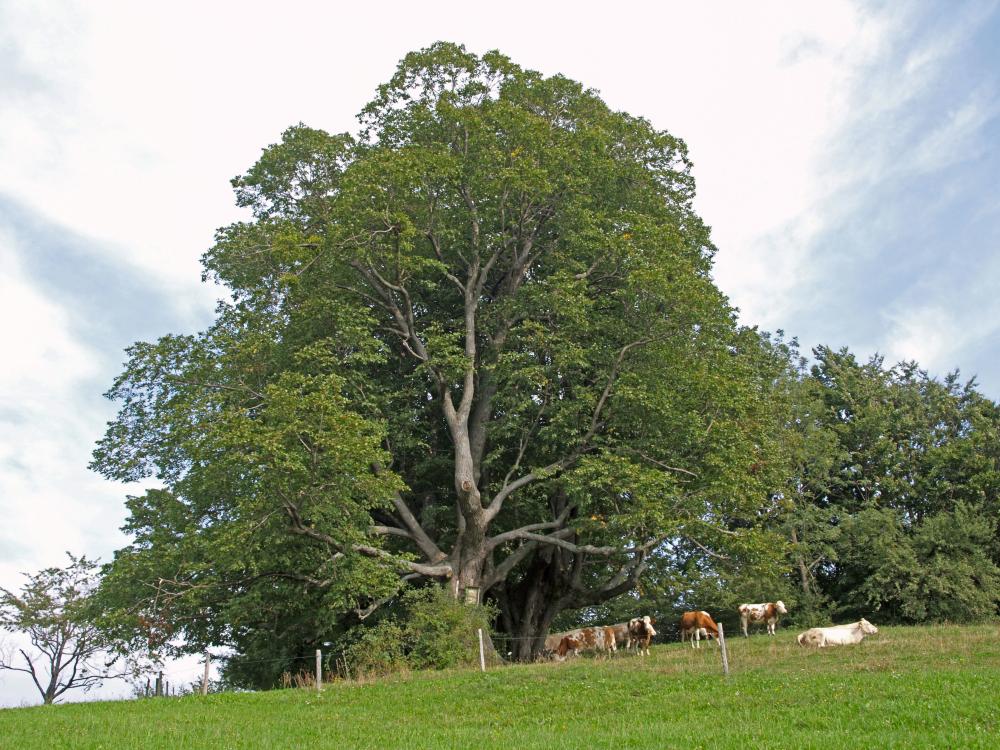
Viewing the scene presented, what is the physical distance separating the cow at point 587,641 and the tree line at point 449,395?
1.33m

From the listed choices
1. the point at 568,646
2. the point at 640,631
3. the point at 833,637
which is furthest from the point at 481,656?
the point at 833,637

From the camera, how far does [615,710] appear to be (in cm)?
1510

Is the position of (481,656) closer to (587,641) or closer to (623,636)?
(587,641)

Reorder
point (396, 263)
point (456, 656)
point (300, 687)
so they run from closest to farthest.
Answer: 1. point (300, 687)
2. point (456, 656)
3. point (396, 263)

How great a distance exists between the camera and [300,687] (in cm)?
2080

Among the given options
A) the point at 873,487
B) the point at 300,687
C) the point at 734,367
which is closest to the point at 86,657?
the point at 300,687

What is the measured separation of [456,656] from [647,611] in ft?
70.4

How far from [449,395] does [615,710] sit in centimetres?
1405

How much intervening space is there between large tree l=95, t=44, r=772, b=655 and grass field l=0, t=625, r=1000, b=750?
4269mm

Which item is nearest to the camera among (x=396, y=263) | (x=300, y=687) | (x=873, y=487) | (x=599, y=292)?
(x=300, y=687)

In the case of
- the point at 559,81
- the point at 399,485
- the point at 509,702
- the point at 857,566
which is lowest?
the point at 509,702

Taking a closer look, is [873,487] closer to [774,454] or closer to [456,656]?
[774,454]

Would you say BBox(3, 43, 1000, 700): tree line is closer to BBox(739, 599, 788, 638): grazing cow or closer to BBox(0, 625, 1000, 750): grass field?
BBox(739, 599, 788, 638): grazing cow

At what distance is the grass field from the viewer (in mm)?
12062
